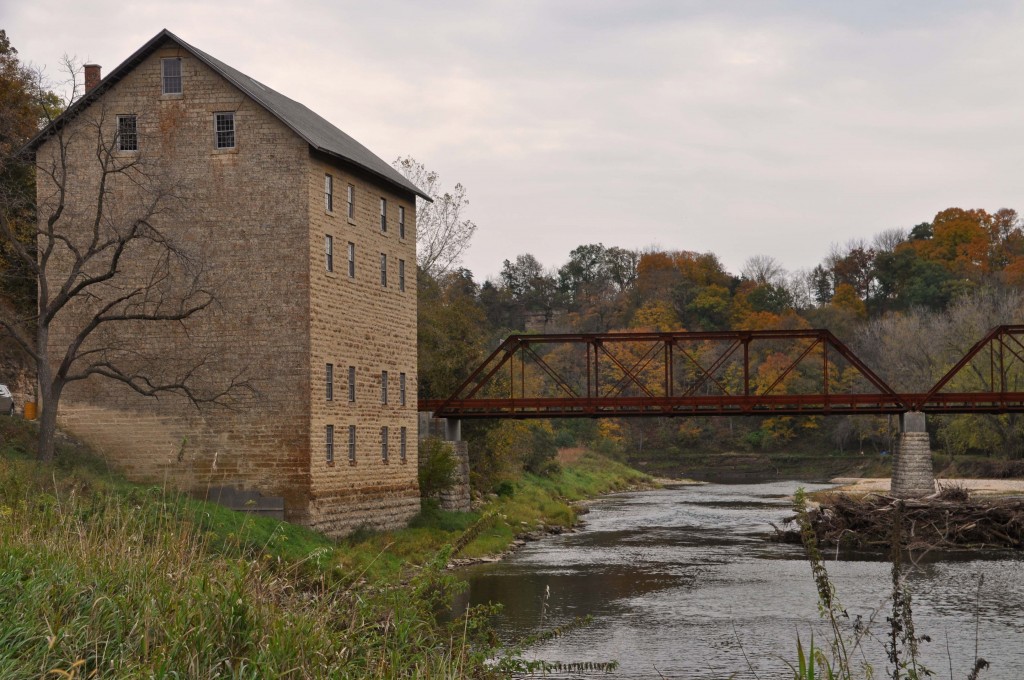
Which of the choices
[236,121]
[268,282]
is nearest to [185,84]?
[236,121]

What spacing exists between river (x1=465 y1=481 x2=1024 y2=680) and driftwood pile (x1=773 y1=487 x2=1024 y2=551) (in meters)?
1.56

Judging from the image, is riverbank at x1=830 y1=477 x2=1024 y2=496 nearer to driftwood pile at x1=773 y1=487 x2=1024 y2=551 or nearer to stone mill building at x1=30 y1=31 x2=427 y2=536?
driftwood pile at x1=773 y1=487 x2=1024 y2=551

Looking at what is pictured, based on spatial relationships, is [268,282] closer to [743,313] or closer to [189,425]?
[189,425]

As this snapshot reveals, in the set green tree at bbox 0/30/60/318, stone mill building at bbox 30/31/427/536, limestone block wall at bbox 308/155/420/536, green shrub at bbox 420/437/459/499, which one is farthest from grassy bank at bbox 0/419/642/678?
green shrub at bbox 420/437/459/499

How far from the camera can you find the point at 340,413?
33844 millimetres

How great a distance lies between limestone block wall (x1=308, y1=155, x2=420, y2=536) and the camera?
1286 inches

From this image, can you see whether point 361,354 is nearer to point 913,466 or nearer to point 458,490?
point 458,490

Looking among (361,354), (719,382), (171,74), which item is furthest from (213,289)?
(719,382)

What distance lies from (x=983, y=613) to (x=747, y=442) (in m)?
75.6

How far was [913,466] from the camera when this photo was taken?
4628 centimetres

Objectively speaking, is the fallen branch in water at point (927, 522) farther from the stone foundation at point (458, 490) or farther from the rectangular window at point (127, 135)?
the rectangular window at point (127, 135)

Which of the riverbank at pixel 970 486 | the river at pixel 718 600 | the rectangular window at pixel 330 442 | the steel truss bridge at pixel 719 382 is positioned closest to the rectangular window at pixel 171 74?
the rectangular window at pixel 330 442

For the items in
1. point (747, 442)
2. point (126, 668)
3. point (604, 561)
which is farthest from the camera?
point (747, 442)

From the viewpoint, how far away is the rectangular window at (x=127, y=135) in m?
33.3
